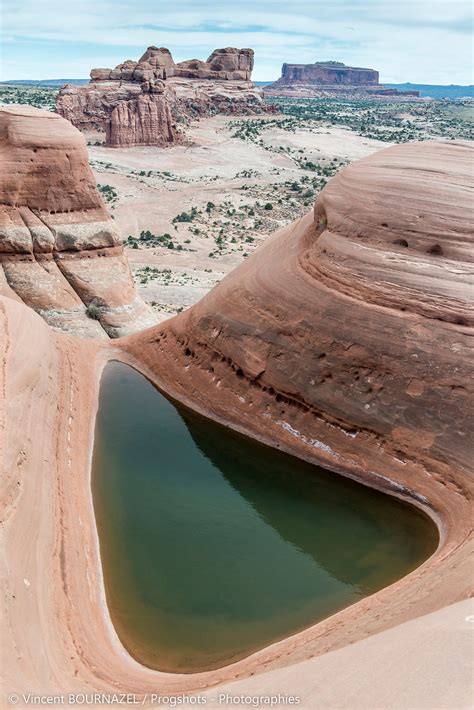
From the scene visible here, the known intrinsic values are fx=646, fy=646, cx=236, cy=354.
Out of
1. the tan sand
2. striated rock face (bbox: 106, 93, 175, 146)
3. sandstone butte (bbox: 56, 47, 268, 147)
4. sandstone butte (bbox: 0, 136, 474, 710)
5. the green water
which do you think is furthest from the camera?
sandstone butte (bbox: 56, 47, 268, 147)

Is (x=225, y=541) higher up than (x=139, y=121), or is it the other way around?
(x=139, y=121)

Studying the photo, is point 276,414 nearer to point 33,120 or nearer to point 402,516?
point 402,516

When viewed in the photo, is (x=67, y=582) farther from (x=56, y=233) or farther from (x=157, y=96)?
(x=157, y=96)

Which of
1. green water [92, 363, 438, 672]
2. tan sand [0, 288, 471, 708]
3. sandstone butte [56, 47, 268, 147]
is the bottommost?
green water [92, 363, 438, 672]

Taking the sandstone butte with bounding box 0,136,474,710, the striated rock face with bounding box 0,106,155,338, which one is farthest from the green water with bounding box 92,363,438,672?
the striated rock face with bounding box 0,106,155,338

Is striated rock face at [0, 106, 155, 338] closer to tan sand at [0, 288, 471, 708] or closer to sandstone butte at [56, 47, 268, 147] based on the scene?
tan sand at [0, 288, 471, 708]

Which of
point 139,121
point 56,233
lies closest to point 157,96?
point 139,121
